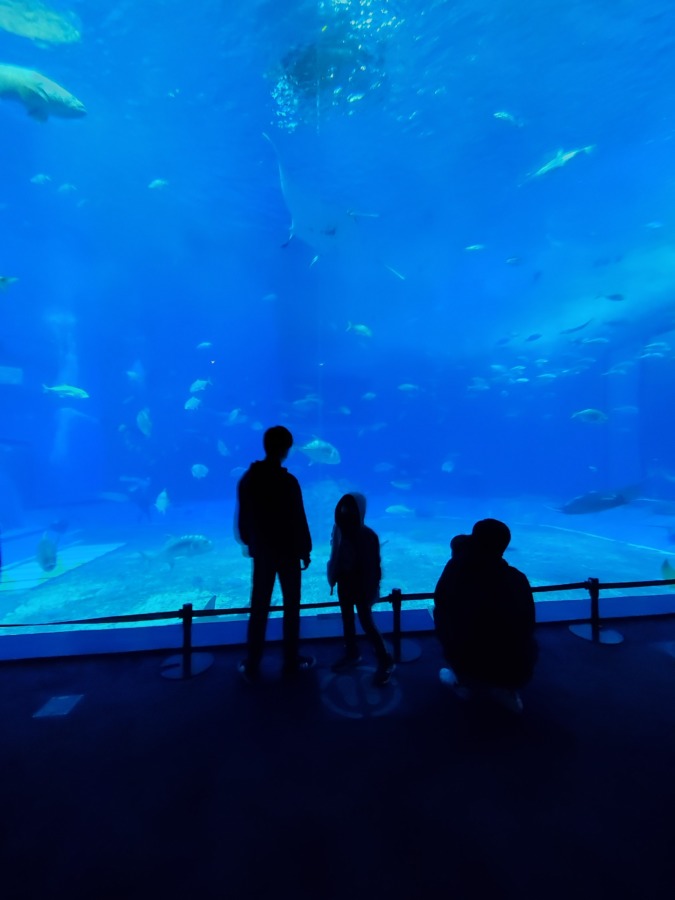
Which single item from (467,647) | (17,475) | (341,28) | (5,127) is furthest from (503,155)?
(17,475)

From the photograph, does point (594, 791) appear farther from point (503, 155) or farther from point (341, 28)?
point (503, 155)

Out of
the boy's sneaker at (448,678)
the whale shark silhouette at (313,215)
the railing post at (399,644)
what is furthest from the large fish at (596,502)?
the boy's sneaker at (448,678)

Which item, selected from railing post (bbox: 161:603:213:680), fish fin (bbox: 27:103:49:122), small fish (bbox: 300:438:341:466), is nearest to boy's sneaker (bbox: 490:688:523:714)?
railing post (bbox: 161:603:213:680)

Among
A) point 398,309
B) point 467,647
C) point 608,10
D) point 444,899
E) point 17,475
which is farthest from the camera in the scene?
point 398,309

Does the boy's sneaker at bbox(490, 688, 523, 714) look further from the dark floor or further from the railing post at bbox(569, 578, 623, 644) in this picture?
the railing post at bbox(569, 578, 623, 644)

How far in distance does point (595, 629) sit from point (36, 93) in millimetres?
14578

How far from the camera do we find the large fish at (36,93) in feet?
30.1

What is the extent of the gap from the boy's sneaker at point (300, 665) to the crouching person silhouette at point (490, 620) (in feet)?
3.44

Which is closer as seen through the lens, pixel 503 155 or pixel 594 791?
pixel 594 791

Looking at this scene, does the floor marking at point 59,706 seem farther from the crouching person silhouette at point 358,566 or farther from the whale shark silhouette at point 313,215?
the whale shark silhouette at point 313,215

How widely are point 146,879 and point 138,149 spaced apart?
2069 centimetres

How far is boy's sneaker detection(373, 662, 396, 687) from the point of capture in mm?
2723

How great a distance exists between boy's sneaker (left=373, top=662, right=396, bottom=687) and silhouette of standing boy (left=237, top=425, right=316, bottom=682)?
2.09 feet

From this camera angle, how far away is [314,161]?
15.6 m
